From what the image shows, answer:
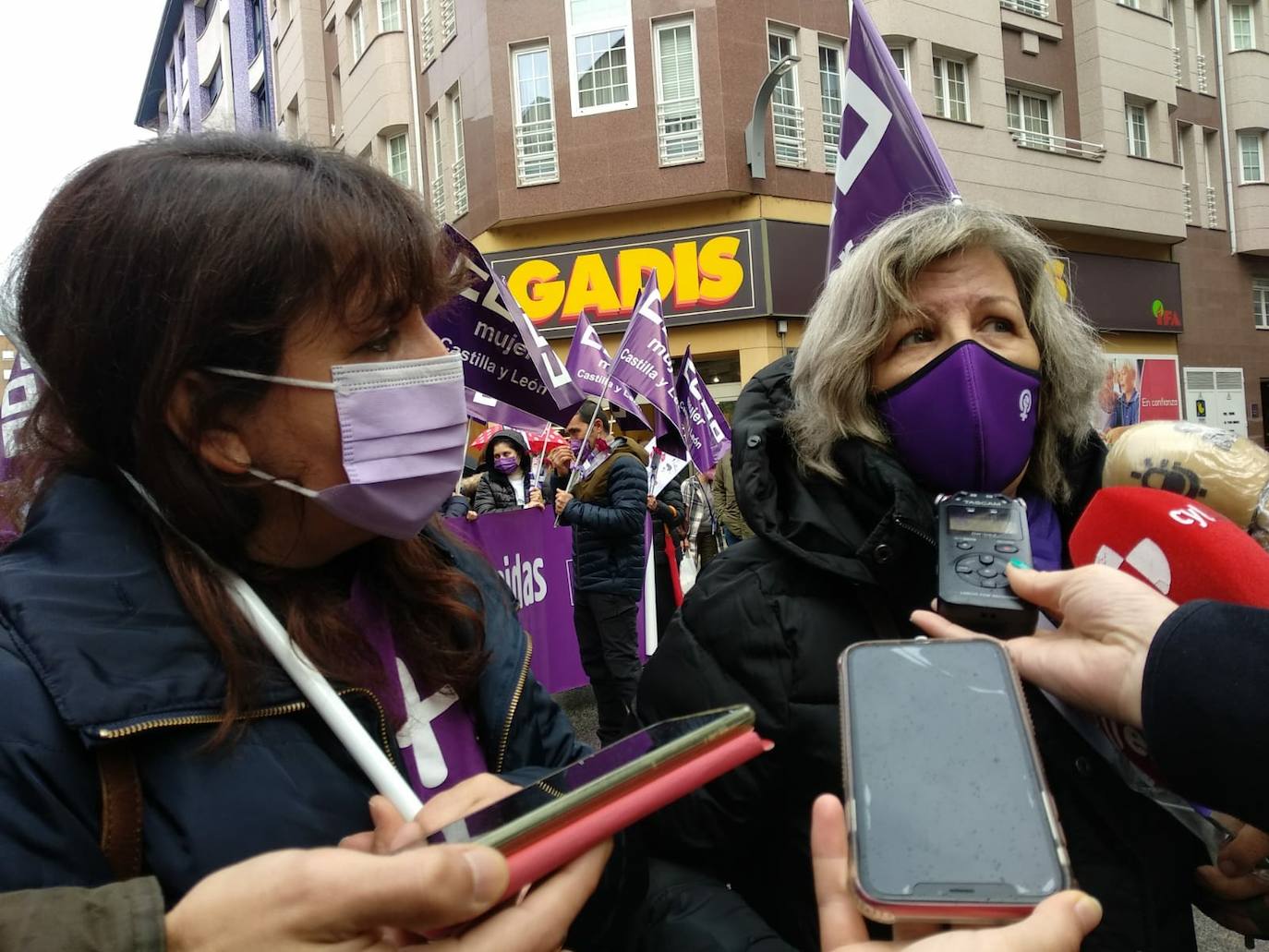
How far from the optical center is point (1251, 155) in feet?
67.3

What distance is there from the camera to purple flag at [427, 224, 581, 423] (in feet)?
13.8

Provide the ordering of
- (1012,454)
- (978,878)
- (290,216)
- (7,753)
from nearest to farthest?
(978,878) < (7,753) < (290,216) < (1012,454)

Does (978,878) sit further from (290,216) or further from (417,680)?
(290,216)

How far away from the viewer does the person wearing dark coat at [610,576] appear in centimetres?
547

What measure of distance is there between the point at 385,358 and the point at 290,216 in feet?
0.80

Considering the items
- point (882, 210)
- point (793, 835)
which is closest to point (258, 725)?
point (793, 835)

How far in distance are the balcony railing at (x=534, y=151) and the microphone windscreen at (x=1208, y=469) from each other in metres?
14.0

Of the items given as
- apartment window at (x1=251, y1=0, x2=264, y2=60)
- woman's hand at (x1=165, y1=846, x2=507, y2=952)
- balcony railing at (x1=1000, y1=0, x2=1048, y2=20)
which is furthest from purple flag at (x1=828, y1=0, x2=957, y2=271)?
apartment window at (x1=251, y1=0, x2=264, y2=60)

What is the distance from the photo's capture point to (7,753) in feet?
3.06

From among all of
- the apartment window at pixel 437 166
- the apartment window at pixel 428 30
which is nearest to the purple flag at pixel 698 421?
the apartment window at pixel 437 166

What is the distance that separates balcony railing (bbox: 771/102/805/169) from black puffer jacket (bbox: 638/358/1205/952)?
45.7ft

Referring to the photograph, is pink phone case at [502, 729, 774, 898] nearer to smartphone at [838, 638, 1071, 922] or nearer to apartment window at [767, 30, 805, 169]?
smartphone at [838, 638, 1071, 922]

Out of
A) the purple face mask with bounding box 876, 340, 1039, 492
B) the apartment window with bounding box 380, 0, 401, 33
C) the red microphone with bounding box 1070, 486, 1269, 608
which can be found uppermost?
the apartment window with bounding box 380, 0, 401, 33

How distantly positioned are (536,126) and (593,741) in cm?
1156
